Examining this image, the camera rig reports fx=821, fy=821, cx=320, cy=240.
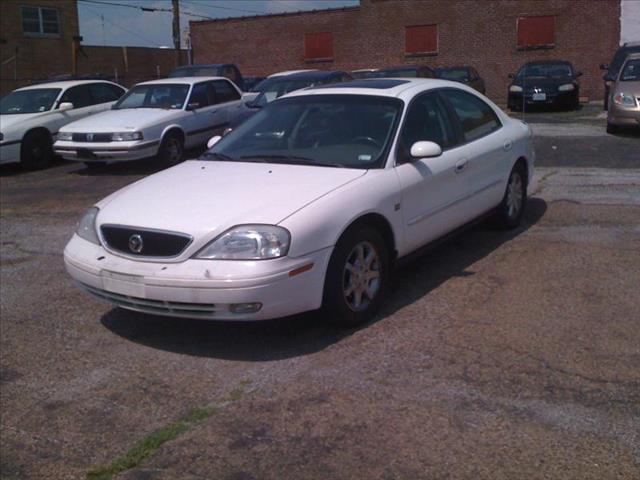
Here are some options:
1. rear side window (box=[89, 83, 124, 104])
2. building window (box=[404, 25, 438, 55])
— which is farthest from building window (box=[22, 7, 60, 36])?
rear side window (box=[89, 83, 124, 104])

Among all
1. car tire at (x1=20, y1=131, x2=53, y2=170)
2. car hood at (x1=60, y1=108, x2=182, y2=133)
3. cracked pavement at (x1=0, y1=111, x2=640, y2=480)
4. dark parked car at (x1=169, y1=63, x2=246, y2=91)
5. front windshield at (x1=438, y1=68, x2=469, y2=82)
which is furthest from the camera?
front windshield at (x1=438, y1=68, x2=469, y2=82)

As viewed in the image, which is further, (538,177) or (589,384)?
(538,177)

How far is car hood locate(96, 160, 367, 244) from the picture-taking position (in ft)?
15.8

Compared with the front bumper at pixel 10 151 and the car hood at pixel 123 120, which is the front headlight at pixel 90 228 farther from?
the front bumper at pixel 10 151

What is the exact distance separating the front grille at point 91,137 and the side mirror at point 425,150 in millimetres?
8254

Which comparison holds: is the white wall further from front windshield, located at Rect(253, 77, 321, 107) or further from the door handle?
the door handle

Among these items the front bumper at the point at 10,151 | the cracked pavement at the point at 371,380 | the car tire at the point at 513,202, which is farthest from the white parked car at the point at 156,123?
the car tire at the point at 513,202

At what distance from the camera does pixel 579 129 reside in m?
16.4

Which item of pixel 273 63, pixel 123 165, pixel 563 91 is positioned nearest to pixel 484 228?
pixel 123 165

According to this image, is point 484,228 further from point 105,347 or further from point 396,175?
point 105,347

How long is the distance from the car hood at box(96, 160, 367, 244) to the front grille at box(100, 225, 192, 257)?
0.04 m

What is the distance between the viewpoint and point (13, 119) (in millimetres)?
14383

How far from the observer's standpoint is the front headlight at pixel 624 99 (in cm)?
1438

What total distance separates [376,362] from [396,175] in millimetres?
1476
